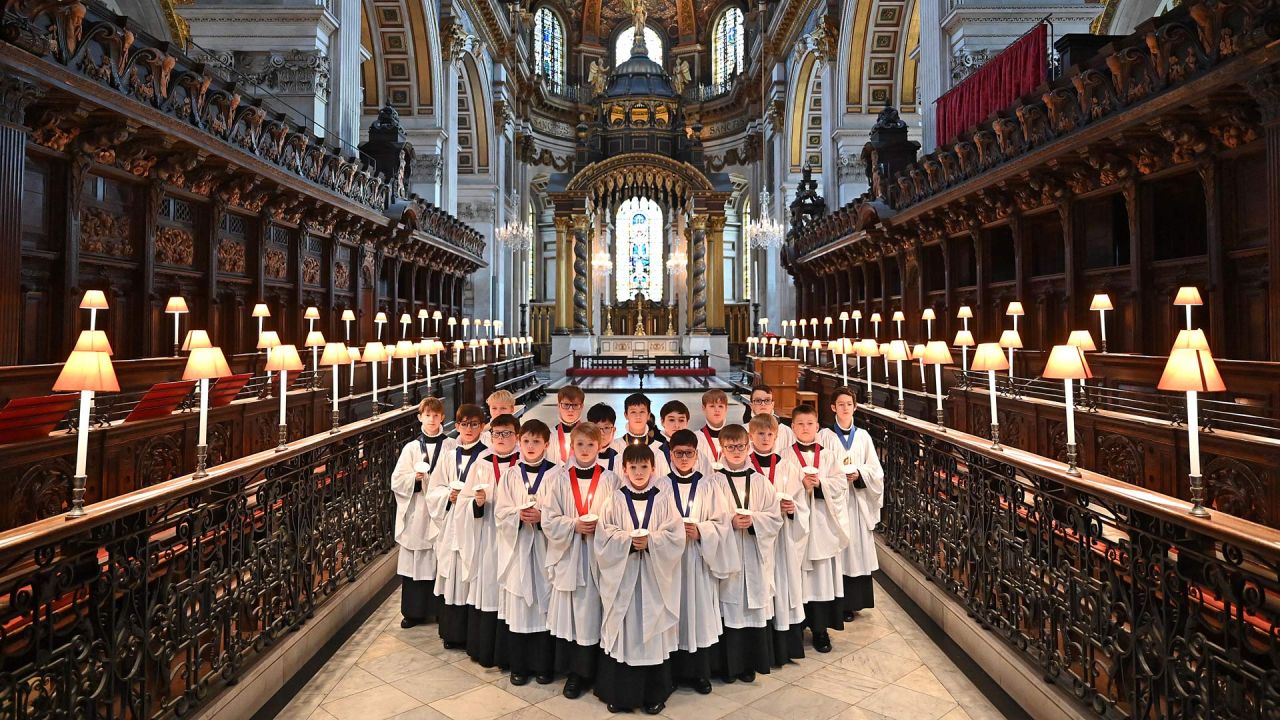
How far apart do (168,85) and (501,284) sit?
2171 cm

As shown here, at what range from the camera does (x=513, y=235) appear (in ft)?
91.4

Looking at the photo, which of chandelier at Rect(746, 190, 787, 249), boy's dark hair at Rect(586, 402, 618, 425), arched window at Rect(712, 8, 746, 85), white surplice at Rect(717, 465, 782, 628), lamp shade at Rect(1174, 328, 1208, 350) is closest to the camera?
lamp shade at Rect(1174, 328, 1208, 350)

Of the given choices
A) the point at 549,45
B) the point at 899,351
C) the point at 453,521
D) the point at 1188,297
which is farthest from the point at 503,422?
the point at 549,45

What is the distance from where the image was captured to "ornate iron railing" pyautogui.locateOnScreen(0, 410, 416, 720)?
2621mm

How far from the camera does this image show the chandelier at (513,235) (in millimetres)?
27172

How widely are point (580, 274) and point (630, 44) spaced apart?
16.5 m

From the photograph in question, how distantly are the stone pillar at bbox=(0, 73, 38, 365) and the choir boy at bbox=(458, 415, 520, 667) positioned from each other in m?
4.67

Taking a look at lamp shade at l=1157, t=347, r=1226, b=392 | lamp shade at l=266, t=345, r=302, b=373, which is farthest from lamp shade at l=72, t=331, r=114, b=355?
lamp shade at l=266, t=345, r=302, b=373

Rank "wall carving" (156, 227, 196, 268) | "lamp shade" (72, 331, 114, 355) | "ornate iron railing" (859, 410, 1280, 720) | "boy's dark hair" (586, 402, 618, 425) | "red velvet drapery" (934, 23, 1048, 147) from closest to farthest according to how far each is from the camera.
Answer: "ornate iron railing" (859, 410, 1280, 720)
"lamp shade" (72, 331, 114, 355)
"boy's dark hair" (586, 402, 618, 425)
"wall carving" (156, 227, 196, 268)
"red velvet drapery" (934, 23, 1048, 147)

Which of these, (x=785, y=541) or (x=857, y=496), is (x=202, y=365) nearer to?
(x=785, y=541)

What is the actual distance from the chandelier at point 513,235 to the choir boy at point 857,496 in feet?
77.5

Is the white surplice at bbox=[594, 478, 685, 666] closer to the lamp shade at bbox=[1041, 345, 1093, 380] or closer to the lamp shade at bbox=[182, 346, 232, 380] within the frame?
the lamp shade at bbox=[1041, 345, 1093, 380]

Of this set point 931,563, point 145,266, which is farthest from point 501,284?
point 931,563

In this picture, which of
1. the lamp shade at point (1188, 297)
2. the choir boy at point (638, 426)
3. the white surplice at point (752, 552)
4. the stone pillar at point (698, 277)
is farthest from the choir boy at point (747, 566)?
the stone pillar at point (698, 277)
